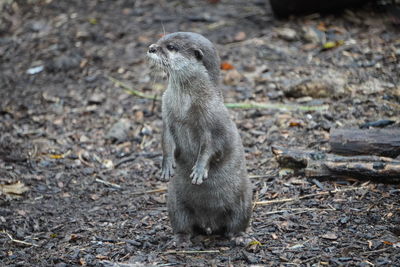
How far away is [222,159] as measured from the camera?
5215mm

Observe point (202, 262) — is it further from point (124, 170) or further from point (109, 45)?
point (109, 45)

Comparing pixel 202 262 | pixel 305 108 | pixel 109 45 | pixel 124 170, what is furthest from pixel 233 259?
pixel 109 45

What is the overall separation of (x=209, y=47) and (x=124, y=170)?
253 cm

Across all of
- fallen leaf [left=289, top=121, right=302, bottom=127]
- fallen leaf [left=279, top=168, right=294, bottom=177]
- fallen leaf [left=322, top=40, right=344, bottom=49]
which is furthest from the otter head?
fallen leaf [left=322, top=40, right=344, bottom=49]

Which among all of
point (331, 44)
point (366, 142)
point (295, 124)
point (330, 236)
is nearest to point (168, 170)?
point (330, 236)

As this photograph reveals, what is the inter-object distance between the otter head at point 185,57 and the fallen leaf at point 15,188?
2458 mm

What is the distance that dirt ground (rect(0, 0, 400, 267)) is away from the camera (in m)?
5.14

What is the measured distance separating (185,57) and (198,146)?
0.82 m

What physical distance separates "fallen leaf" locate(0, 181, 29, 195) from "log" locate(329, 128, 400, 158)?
140 inches

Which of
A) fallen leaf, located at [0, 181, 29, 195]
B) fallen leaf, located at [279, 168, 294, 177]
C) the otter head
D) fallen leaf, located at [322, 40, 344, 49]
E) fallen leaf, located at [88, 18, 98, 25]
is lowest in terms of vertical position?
fallen leaf, located at [279, 168, 294, 177]

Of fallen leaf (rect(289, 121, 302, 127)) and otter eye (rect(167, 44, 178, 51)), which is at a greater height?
otter eye (rect(167, 44, 178, 51))

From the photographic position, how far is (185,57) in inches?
202

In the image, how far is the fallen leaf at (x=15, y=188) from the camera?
6.44m

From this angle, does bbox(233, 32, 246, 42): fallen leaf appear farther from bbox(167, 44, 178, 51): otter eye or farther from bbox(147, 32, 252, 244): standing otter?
bbox(167, 44, 178, 51): otter eye
